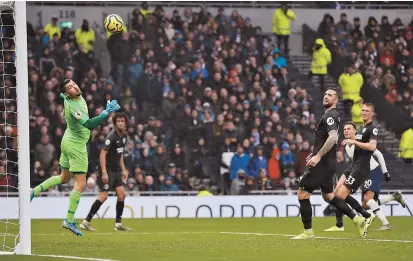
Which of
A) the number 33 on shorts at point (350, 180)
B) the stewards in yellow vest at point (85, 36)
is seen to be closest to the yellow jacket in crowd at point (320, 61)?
the stewards in yellow vest at point (85, 36)

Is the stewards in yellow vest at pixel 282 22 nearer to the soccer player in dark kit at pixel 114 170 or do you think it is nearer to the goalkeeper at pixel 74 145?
the soccer player in dark kit at pixel 114 170

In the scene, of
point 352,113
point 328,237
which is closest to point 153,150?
point 352,113

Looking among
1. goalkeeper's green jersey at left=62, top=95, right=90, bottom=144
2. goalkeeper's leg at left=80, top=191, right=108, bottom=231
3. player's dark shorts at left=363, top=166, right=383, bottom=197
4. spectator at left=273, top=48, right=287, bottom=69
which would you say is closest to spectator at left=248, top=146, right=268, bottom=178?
spectator at left=273, top=48, right=287, bottom=69

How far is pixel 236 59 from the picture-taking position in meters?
31.9

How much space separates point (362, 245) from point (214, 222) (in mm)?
8701

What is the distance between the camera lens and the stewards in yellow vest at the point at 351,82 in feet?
104

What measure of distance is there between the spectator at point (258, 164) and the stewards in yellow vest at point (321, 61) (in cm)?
562

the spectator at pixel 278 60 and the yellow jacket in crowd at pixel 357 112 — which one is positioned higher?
the spectator at pixel 278 60

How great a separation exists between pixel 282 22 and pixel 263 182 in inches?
280

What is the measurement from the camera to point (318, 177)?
621 inches

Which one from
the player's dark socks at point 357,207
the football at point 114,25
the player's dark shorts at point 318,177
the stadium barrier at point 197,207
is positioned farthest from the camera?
the stadium barrier at point 197,207

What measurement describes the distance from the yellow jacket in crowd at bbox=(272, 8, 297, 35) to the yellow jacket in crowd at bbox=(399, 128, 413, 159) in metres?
5.38

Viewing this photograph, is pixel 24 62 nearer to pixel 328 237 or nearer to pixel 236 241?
pixel 236 241

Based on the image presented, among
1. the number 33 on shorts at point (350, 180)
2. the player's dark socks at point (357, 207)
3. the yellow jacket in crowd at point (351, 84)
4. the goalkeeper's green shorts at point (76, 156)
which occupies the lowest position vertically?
the player's dark socks at point (357, 207)
